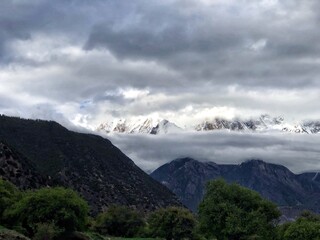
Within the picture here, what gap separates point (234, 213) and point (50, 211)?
1179 inches

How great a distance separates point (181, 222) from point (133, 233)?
1417cm

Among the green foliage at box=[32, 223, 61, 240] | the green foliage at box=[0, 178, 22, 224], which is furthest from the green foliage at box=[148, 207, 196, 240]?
the green foliage at box=[32, 223, 61, 240]

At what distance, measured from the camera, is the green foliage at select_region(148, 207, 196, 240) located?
399 ft

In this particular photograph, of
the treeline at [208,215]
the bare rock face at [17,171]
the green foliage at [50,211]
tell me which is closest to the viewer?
the green foliage at [50,211]

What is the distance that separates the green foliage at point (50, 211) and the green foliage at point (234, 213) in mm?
21318

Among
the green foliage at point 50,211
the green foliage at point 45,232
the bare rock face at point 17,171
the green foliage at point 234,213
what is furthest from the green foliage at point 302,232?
the bare rock face at point 17,171

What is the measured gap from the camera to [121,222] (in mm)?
130250

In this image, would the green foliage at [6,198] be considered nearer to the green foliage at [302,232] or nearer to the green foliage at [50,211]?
the green foliage at [50,211]

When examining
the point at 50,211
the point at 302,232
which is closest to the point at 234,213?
the point at 302,232

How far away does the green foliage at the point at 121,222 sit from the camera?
128m

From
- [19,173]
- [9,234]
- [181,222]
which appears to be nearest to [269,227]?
[181,222]

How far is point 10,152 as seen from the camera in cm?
17438

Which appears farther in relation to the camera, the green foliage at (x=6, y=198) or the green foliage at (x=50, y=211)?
the green foliage at (x=6, y=198)

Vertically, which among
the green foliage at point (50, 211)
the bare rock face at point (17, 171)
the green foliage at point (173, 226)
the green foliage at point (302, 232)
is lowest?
the green foliage at point (173, 226)
